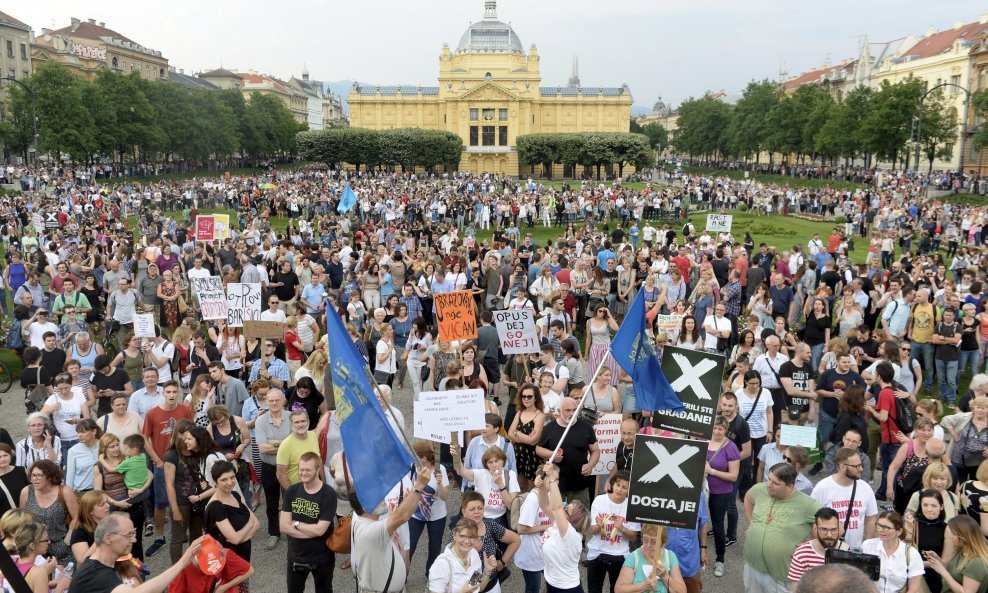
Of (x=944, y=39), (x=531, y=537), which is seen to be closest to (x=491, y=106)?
(x=944, y=39)

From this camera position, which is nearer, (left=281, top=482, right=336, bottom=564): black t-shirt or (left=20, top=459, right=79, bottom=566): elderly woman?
(left=281, top=482, right=336, bottom=564): black t-shirt

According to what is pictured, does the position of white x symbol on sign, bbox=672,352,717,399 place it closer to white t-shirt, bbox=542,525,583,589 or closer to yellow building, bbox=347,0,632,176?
white t-shirt, bbox=542,525,583,589

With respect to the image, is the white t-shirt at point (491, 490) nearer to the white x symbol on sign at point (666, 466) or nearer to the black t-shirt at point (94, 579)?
the white x symbol on sign at point (666, 466)

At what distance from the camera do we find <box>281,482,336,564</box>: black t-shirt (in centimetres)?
605

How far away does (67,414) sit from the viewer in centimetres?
842

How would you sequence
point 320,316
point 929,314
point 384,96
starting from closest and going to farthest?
1. point 929,314
2. point 320,316
3. point 384,96

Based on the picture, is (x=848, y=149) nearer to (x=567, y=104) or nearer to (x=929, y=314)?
(x=567, y=104)

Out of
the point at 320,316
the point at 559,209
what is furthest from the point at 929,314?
the point at 559,209

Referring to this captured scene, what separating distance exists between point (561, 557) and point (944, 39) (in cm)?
8553

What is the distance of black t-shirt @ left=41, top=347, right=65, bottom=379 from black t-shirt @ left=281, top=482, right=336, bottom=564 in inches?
248

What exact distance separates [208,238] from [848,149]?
56.8 metres

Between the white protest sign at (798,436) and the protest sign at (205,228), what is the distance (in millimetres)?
15156

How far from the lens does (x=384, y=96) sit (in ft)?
330

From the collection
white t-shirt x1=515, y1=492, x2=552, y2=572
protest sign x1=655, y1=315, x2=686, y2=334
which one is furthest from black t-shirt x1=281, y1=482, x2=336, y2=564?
protest sign x1=655, y1=315, x2=686, y2=334
